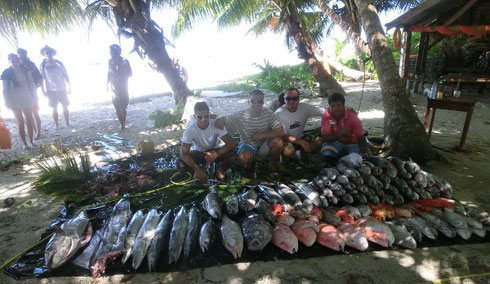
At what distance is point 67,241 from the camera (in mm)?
2947

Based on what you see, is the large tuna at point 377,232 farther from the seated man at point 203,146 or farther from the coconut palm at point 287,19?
the coconut palm at point 287,19

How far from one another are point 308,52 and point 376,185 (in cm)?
774

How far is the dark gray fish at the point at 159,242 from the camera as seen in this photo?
2.81 meters

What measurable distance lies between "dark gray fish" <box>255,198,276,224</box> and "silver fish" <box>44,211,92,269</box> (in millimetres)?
1863

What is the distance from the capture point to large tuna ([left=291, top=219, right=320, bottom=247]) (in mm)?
3012

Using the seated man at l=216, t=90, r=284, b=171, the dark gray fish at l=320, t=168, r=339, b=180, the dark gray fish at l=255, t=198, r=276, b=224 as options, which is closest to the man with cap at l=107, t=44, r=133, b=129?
the seated man at l=216, t=90, r=284, b=171

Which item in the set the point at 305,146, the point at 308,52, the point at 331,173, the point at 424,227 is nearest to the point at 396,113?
the point at 305,146

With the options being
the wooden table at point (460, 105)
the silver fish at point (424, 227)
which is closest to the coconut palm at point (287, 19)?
the wooden table at point (460, 105)

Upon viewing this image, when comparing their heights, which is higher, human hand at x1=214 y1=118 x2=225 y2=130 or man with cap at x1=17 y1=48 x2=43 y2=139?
man with cap at x1=17 y1=48 x2=43 y2=139

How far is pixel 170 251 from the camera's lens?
291 cm

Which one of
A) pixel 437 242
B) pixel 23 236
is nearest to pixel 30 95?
pixel 23 236

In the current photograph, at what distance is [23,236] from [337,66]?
46.9 ft

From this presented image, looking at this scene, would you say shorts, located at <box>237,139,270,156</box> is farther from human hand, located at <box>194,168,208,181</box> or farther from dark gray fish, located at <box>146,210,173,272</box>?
dark gray fish, located at <box>146,210,173,272</box>

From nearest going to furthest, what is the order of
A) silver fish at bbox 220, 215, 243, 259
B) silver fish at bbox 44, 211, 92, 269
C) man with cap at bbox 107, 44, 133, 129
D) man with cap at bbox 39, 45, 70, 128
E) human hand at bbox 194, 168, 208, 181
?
silver fish at bbox 44, 211, 92, 269
silver fish at bbox 220, 215, 243, 259
human hand at bbox 194, 168, 208, 181
man with cap at bbox 107, 44, 133, 129
man with cap at bbox 39, 45, 70, 128
